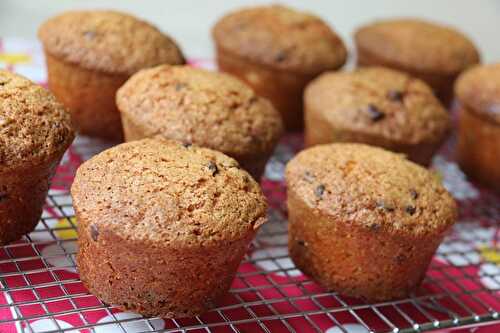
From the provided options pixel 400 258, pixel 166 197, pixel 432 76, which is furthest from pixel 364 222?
pixel 432 76

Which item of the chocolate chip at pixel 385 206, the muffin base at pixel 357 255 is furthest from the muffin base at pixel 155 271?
the chocolate chip at pixel 385 206

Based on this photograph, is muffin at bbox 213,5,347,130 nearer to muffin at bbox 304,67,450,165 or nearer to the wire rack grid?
muffin at bbox 304,67,450,165

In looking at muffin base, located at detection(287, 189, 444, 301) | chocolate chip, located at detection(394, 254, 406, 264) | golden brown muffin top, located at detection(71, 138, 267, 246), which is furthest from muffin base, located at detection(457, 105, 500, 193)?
golden brown muffin top, located at detection(71, 138, 267, 246)

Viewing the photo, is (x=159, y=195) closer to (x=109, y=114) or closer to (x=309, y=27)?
(x=109, y=114)

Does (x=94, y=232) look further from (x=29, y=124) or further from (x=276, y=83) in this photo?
(x=276, y=83)

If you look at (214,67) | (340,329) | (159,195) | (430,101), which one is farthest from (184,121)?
(214,67)

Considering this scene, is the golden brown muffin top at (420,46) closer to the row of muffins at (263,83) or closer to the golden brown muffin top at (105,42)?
the row of muffins at (263,83)
